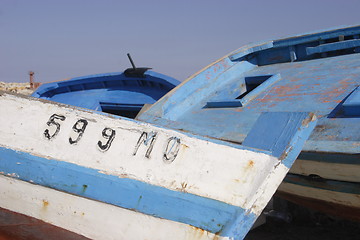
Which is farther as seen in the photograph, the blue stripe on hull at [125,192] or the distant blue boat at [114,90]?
the distant blue boat at [114,90]

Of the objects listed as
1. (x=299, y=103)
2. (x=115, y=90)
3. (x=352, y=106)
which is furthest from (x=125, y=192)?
(x=115, y=90)

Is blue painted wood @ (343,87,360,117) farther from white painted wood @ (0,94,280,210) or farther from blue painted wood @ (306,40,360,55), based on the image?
blue painted wood @ (306,40,360,55)

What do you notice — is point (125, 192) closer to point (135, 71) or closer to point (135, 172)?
point (135, 172)

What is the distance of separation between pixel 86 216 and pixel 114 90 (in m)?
4.21

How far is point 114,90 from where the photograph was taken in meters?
6.27

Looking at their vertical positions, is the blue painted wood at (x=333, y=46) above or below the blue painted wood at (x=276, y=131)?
above

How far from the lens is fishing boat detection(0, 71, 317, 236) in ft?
6.60

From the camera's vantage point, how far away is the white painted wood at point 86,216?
2.05m

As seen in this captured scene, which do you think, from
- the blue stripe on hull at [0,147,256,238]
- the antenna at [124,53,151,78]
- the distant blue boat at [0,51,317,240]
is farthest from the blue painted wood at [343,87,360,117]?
the antenna at [124,53,151,78]

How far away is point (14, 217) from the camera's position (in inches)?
96.4

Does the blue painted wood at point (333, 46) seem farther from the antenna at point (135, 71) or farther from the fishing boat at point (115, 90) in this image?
the antenna at point (135, 71)

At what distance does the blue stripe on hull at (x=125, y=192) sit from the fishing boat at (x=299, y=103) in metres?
0.50

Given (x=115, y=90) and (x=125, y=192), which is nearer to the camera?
(x=125, y=192)

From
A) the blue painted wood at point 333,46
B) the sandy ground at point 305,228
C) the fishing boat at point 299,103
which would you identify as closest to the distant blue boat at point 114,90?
the fishing boat at point 299,103
